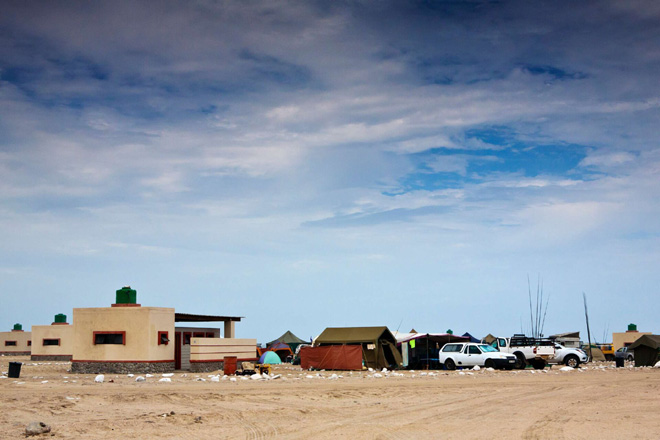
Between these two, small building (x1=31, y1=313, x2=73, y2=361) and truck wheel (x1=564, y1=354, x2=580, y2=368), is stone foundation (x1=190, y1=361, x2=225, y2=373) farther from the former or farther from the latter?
small building (x1=31, y1=313, x2=73, y2=361)

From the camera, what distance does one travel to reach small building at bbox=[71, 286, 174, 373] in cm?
3462

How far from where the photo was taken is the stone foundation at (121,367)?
113ft

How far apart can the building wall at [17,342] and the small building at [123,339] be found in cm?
4839

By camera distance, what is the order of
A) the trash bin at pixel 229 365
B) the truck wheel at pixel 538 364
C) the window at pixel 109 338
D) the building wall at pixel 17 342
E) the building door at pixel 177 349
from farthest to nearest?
the building wall at pixel 17 342
the truck wheel at pixel 538 364
the building door at pixel 177 349
the window at pixel 109 338
the trash bin at pixel 229 365

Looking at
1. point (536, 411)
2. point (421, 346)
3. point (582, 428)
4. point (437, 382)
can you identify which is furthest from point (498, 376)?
point (582, 428)

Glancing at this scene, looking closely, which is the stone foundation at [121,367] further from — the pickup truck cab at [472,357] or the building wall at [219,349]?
the pickup truck cab at [472,357]

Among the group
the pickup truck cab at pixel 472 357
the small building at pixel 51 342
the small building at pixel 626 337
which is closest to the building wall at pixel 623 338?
the small building at pixel 626 337

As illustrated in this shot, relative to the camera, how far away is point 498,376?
32156 millimetres

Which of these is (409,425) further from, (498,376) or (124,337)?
(124,337)

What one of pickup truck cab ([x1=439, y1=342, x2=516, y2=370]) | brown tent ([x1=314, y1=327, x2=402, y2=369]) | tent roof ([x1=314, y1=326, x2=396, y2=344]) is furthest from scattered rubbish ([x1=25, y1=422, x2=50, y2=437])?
pickup truck cab ([x1=439, y1=342, x2=516, y2=370])

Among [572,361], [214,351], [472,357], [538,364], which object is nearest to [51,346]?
[214,351]

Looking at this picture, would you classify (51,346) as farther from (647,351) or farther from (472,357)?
(647,351)

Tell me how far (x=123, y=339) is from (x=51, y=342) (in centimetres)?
3428

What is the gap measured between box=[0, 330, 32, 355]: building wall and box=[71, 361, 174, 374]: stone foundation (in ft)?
159
